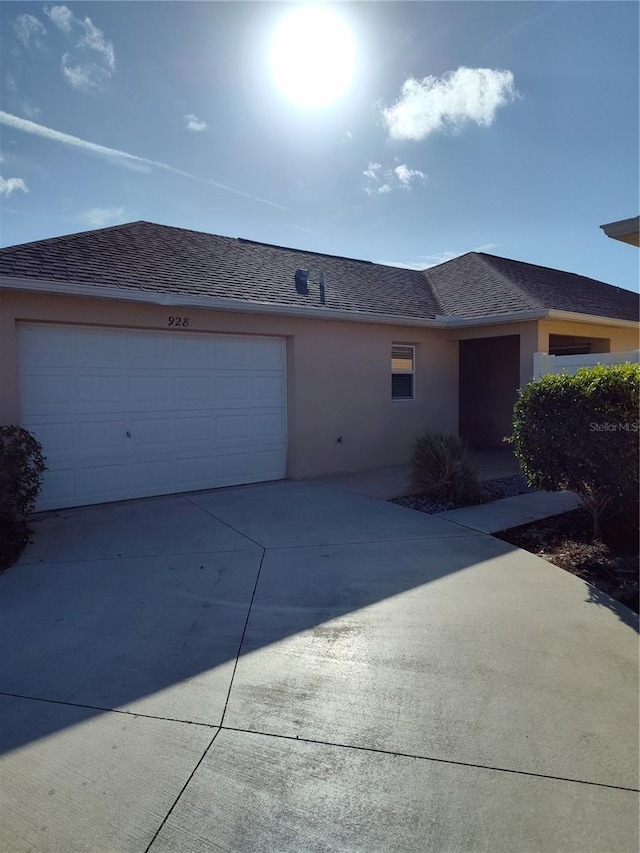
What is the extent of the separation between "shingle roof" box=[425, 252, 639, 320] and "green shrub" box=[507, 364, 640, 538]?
5.20 meters

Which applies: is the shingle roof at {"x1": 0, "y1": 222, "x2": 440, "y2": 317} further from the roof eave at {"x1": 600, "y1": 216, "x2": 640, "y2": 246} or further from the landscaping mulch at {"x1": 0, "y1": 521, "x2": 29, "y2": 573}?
the roof eave at {"x1": 600, "y1": 216, "x2": 640, "y2": 246}

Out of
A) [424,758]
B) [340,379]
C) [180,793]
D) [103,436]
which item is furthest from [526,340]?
[180,793]

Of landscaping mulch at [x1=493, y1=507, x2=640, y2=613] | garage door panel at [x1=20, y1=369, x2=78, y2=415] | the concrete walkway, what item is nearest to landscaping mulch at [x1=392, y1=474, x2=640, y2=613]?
landscaping mulch at [x1=493, y1=507, x2=640, y2=613]

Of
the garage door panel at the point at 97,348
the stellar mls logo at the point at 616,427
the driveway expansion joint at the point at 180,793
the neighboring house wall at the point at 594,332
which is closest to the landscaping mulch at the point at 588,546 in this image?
the stellar mls logo at the point at 616,427

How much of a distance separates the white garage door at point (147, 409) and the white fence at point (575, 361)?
4692 millimetres

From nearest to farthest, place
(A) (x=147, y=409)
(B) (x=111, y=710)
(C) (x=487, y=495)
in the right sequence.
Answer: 1. (B) (x=111, y=710)
2. (C) (x=487, y=495)
3. (A) (x=147, y=409)

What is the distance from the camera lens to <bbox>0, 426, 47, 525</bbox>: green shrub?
6316 mm

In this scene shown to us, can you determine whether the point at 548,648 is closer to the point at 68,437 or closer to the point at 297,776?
the point at 297,776

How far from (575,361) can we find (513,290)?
16.2 feet

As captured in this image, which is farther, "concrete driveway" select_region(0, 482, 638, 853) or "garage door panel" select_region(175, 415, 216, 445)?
"garage door panel" select_region(175, 415, 216, 445)

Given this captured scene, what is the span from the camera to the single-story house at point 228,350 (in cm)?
793

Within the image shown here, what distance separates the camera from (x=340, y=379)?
11.0 m

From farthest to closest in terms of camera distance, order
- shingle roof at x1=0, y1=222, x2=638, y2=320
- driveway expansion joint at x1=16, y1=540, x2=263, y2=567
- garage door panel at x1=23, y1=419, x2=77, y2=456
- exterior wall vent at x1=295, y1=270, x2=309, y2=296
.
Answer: exterior wall vent at x1=295, y1=270, x2=309, y2=296
shingle roof at x1=0, y1=222, x2=638, y2=320
garage door panel at x1=23, y1=419, x2=77, y2=456
driveway expansion joint at x1=16, y1=540, x2=263, y2=567

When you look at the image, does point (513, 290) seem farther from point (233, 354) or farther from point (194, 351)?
point (194, 351)
